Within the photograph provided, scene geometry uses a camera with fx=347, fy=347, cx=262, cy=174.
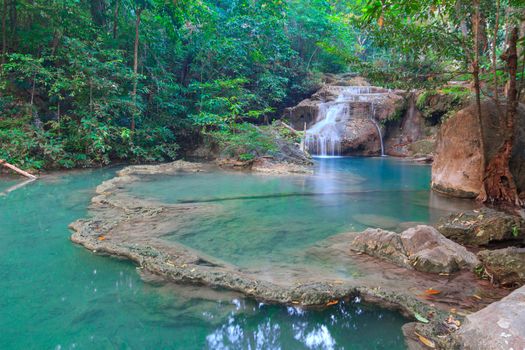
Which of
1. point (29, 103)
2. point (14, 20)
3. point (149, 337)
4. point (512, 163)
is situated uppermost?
point (14, 20)

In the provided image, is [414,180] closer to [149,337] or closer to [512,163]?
[512,163]

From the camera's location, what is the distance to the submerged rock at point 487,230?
4270 mm

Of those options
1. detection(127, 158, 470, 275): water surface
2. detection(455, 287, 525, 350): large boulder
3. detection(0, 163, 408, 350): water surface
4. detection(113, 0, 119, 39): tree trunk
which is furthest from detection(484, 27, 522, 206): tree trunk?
detection(113, 0, 119, 39): tree trunk

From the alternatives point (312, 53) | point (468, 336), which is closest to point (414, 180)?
point (468, 336)

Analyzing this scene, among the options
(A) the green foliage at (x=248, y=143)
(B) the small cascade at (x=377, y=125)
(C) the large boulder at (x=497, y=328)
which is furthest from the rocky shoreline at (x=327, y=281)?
(B) the small cascade at (x=377, y=125)

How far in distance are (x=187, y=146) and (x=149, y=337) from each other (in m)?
13.8

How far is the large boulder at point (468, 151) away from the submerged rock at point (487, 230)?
2882mm

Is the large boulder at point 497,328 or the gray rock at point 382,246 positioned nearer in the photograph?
the large boulder at point 497,328

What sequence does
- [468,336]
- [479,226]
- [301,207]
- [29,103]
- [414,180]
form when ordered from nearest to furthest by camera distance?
[468,336], [479,226], [301,207], [414,180], [29,103]

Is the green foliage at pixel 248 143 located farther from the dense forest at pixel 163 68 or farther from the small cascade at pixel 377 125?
the small cascade at pixel 377 125

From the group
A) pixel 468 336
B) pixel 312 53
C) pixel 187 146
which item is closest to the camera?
pixel 468 336

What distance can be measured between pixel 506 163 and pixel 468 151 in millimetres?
1178

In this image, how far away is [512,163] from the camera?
268 inches

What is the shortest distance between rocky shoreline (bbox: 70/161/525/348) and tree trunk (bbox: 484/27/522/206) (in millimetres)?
3684
